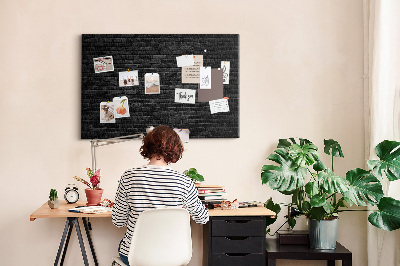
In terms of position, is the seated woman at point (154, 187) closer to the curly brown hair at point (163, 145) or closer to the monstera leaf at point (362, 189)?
the curly brown hair at point (163, 145)

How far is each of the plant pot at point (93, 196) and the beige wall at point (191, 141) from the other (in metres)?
0.30

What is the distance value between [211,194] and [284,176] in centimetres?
51

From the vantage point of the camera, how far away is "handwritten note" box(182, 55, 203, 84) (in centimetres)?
363

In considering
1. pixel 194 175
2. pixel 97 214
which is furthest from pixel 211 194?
pixel 97 214

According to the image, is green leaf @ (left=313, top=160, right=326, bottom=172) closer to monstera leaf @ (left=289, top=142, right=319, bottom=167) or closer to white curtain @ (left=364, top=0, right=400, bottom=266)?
monstera leaf @ (left=289, top=142, right=319, bottom=167)

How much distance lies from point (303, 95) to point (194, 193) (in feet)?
5.14

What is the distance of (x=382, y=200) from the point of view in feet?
10.4

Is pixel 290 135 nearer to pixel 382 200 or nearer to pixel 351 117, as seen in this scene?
pixel 351 117

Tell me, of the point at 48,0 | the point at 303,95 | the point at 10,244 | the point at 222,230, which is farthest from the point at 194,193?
the point at 48,0

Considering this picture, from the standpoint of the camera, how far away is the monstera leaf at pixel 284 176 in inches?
125

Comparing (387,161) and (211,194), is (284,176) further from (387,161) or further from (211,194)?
(387,161)

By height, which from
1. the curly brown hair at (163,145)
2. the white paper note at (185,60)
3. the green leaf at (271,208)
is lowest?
the green leaf at (271,208)

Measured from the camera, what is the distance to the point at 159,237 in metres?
2.30

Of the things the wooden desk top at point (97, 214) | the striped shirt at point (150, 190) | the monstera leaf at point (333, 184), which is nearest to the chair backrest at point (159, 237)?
the striped shirt at point (150, 190)
